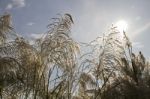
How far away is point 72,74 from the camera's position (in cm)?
738

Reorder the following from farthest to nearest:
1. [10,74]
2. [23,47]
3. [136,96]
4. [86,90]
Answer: [86,90], [136,96], [23,47], [10,74]

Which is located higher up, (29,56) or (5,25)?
(5,25)

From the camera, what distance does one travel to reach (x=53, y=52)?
23.1 ft

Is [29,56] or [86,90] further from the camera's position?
[86,90]

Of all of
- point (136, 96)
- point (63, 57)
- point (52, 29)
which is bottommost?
point (136, 96)

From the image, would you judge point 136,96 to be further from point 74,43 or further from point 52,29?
point 52,29

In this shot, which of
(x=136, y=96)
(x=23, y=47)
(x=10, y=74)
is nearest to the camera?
(x=10, y=74)

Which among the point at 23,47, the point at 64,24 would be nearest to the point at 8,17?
the point at 23,47

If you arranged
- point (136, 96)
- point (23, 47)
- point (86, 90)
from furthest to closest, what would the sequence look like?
point (86, 90)
point (136, 96)
point (23, 47)

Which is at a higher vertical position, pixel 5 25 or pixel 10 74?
pixel 5 25

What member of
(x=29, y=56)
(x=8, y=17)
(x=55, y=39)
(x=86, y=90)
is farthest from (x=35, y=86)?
(x=86, y=90)

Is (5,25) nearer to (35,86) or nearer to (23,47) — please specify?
(23,47)

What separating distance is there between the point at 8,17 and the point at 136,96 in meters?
3.77

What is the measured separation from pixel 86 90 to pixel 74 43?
2324 mm
